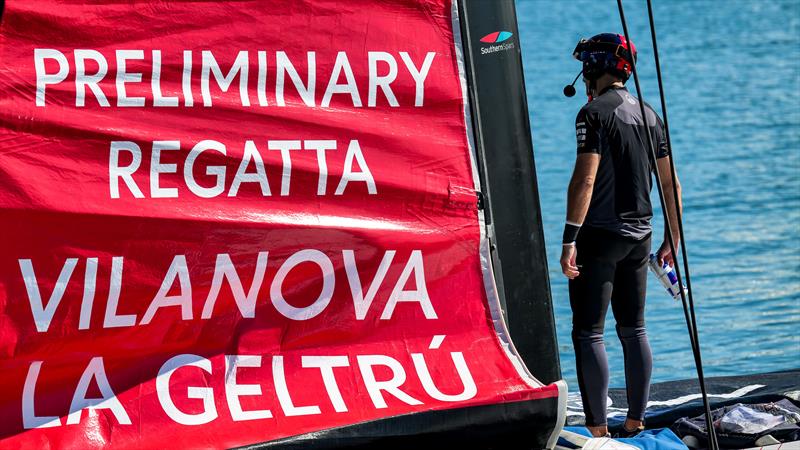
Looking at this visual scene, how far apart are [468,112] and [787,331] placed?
560 cm

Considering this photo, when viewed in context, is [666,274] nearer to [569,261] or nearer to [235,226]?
[569,261]

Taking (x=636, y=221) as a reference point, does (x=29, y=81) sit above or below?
above

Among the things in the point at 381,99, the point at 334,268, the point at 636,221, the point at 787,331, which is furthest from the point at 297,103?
the point at 787,331

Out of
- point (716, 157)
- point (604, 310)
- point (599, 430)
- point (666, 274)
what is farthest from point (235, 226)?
point (716, 157)

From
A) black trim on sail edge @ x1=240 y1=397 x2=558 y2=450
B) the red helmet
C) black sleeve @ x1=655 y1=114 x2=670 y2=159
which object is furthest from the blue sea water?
black trim on sail edge @ x1=240 y1=397 x2=558 y2=450

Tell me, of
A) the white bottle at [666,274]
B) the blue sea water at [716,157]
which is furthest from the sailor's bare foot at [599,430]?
the blue sea water at [716,157]

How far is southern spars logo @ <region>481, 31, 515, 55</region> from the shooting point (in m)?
4.61

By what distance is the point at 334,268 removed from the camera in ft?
14.6

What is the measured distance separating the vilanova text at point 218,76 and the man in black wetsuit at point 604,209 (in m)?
0.84

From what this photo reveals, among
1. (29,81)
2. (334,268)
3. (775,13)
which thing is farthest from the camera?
(775,13)

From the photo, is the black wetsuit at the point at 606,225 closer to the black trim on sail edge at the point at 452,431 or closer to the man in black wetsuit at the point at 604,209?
the man in black wetsuit at the point at 604,209

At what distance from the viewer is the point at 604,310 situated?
516 cm

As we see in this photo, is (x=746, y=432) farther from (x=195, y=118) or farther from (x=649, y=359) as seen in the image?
(x=195, y=118)

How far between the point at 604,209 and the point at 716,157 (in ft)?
37.4
